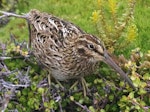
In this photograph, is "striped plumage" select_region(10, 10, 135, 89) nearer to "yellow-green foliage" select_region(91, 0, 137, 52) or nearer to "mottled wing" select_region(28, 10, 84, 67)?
"mottled wing" select_region(28, 10, 84, 67)

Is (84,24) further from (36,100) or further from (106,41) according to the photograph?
(36,100)

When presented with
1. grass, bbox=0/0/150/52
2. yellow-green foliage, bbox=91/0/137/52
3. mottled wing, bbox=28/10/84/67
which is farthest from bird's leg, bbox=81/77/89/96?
grass, bbox=0/0/150/52

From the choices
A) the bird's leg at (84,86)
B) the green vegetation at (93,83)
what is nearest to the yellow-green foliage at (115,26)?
the green vegetation at (93,83)

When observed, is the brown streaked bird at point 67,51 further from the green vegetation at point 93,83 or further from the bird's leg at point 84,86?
the green vegetation at point 93,83

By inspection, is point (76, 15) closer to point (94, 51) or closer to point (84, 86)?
point (84, 86)

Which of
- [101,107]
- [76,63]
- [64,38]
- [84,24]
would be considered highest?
[84,24]

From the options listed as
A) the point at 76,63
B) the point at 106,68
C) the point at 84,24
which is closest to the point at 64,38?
the point at 76,63

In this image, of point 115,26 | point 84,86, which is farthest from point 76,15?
point 84,86
